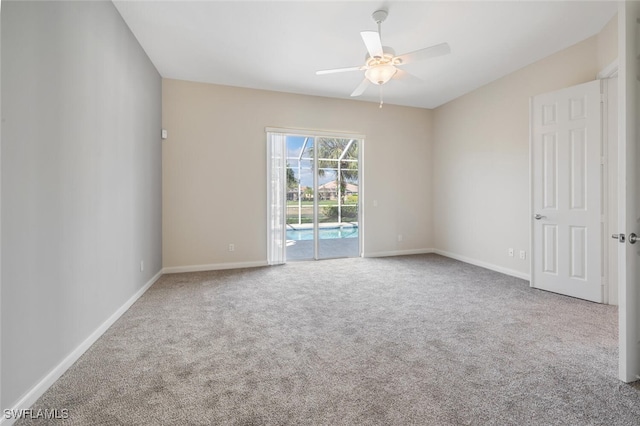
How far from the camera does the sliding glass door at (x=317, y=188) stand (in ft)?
17.2

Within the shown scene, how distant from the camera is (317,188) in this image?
5359mm

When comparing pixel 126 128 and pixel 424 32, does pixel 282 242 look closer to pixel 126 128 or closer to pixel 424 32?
pixel 126 128

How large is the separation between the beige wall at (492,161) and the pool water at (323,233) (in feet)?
5.96

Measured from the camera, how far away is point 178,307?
3035 mm

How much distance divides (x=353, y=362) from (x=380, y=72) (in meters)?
2.71

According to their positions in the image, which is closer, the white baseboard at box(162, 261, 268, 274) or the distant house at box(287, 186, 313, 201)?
the white baseboard at box(162, 261, 268, 274)

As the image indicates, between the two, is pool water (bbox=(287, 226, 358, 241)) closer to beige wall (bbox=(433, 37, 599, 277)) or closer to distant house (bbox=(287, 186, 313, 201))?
distant house (bbox=(287, 186, 313, 201))

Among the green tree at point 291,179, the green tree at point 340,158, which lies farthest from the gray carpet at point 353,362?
the green tree at point 340,158

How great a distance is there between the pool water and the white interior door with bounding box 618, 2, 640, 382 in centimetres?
414

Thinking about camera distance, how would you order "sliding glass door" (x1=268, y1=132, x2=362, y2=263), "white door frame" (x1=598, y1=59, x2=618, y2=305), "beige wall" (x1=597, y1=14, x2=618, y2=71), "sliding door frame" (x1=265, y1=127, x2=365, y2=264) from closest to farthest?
"beige wall" (x1=597, y1=14, x2=618, y2=71) < "white door frame" (x1=598, y1=59, x2=618, y2=305) < "sliding door frame" (x1=265, y1=127, x2=365, y2=264) < "sliding glass door" (x1=268, y1=132, x2=362, y2=263)

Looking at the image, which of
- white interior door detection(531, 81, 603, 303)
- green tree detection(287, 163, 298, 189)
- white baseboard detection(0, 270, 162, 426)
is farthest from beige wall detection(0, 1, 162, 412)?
white interior door detection(531, 81, 603, 303)

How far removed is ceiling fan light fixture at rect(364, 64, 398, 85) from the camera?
9.59ft

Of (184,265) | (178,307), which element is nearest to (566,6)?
(178,307)

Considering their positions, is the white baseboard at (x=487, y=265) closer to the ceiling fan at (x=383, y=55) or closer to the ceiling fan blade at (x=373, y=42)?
the ceiling fan at (x=383, y=55)
